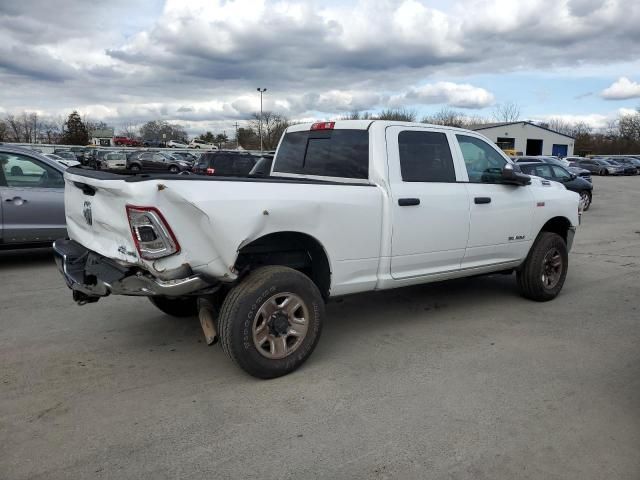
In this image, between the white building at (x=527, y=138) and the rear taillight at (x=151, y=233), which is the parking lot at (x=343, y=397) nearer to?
the rear taillight at (x=151, y=233)

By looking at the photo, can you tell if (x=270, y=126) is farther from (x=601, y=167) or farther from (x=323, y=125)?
(x=323, y=125)


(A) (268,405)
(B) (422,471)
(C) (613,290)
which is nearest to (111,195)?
(A) (268,405)

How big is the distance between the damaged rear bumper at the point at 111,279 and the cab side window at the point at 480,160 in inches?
115

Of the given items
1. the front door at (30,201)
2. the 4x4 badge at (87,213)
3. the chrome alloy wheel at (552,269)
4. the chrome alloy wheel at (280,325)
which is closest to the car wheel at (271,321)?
the chrome alloy wheel at (280,325)

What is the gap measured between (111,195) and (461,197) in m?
3.09

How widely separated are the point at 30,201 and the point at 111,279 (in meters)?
4.86

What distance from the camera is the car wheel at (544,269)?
5914mm

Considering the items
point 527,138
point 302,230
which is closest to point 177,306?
point 302,230

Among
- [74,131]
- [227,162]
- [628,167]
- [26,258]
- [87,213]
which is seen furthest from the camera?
[74,131]

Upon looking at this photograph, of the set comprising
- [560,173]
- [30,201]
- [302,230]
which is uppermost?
[560,173]

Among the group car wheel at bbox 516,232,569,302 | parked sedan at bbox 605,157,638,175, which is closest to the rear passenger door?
car wheel at bbox 516,232,569,302

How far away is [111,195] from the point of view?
143 inches

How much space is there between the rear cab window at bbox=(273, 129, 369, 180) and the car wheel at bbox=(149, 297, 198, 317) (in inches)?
63.9

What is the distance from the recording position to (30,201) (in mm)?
7668
